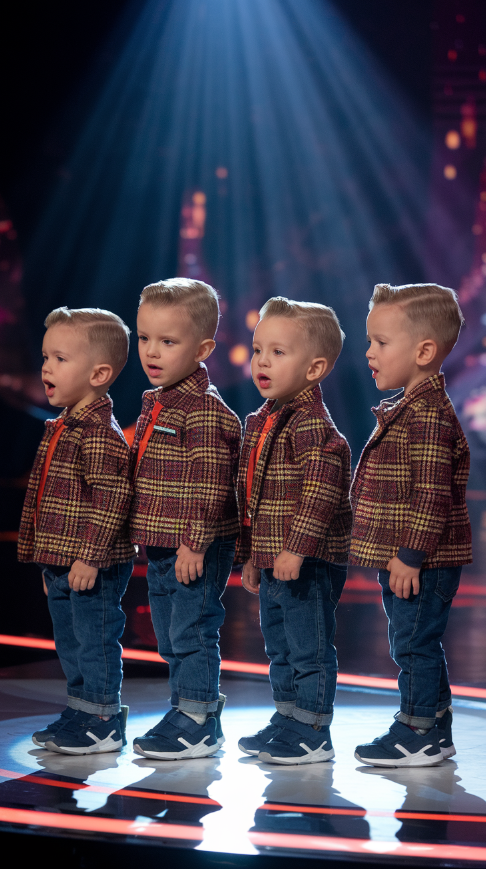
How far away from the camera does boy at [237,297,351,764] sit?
6.87 ft

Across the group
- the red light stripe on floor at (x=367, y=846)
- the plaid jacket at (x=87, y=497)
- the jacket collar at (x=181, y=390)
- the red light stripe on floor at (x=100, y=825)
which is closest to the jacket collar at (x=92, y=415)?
the plaid jacket at (x=87, y=497)

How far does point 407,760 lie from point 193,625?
1.83 ft

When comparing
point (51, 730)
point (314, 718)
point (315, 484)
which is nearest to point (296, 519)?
point (315, 484)

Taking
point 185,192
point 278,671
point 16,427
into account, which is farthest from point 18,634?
point 16,427

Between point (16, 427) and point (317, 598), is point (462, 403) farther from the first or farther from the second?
point (317, 598)

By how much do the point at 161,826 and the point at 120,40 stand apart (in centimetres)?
600

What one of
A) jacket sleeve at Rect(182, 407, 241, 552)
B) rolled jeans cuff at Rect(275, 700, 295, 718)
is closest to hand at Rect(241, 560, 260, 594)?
jacket sleeve at Rect(182, 407, 241, 552)

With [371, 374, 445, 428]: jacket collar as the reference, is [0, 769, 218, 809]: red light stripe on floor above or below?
below

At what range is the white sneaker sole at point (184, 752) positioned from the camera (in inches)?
82.4

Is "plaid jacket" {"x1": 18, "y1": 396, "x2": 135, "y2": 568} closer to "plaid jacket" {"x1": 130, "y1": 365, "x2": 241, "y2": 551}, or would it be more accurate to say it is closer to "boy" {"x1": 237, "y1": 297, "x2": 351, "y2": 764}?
"plaid jacket" {"x1": 130, "y1": 365, "x2": 241, "y2": 551}

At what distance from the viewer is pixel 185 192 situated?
7.80m

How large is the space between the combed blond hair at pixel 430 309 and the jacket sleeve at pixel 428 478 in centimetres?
Answer: 18

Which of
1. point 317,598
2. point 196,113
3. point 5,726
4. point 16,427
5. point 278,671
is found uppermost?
point 196,113

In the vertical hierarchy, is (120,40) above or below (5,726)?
above
